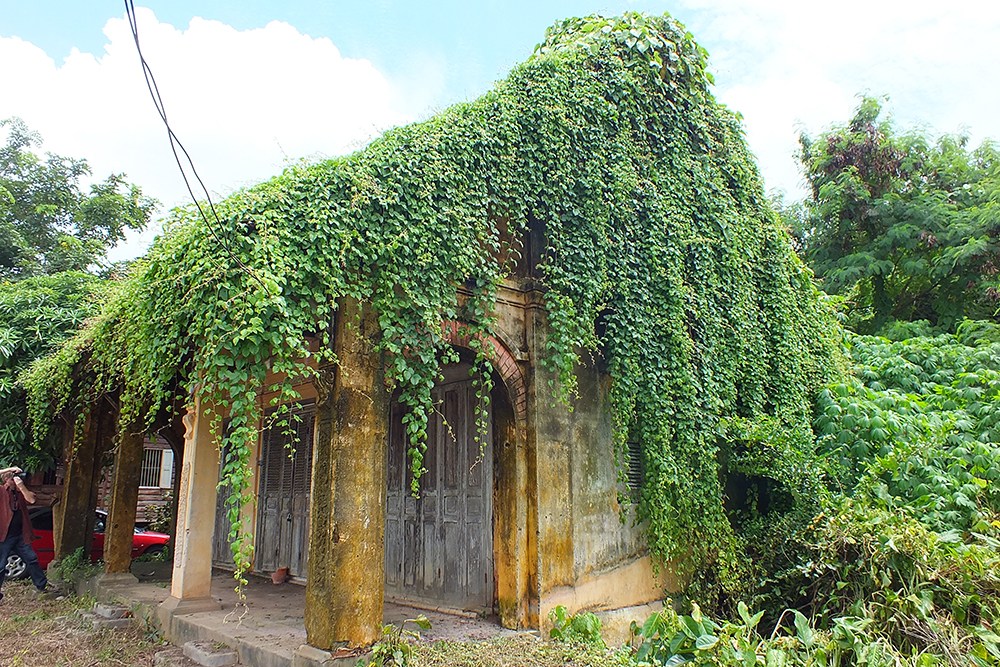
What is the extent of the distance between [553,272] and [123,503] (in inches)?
258

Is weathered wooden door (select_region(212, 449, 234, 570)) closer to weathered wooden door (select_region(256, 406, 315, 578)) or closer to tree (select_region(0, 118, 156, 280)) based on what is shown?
weathered wooden door (select_region(256, 406, 315, 578))

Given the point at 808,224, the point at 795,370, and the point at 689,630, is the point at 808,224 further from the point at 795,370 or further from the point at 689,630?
the point at 689,630

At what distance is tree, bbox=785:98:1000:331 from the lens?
16.0 metres

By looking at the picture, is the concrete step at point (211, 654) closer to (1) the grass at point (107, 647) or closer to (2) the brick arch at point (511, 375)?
(1) the grass at point (107, 647)

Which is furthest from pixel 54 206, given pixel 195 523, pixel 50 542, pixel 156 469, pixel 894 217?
pixel 894 217

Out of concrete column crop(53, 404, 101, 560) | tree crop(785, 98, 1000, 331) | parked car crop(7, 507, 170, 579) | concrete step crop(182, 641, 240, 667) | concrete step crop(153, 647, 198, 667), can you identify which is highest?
tree crop(785, 98, 1000, 331)

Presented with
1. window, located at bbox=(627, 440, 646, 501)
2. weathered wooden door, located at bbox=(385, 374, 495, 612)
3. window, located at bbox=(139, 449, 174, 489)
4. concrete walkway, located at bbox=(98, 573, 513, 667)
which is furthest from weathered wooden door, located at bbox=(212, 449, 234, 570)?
window, located at bbox=(627, 440, 646, 501)

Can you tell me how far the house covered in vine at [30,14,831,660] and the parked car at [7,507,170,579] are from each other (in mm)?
3251

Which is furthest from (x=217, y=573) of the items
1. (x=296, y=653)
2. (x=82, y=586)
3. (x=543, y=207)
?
(x=543, y=207)

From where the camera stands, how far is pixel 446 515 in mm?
7891

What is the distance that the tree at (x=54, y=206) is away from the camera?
17.6 m

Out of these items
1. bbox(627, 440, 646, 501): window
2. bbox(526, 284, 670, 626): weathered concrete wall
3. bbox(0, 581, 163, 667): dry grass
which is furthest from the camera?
bbox(627, 440, 646, 501): window

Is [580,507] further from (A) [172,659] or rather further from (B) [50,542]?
(B) [50,542]

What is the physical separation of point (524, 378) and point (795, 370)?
4.18 m
